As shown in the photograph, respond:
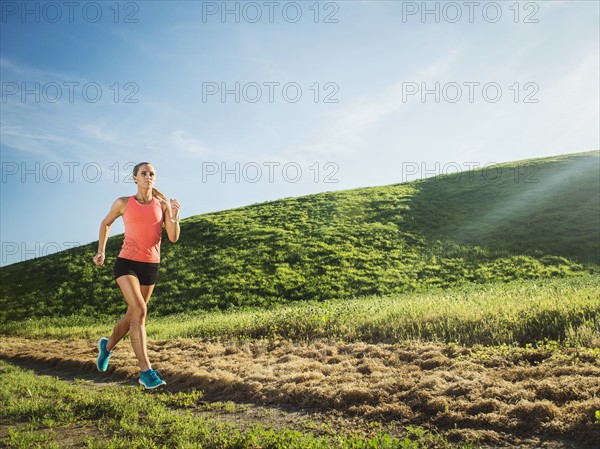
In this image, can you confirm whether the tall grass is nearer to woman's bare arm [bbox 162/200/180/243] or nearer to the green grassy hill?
woman's bare arm [bbox 162/200/180/243]

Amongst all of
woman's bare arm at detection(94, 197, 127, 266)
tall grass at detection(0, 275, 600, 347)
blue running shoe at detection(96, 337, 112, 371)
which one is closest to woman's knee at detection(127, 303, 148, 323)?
woman's bare arm at detection(94, 197, 127, 266)

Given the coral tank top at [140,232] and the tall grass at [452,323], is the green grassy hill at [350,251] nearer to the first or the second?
the tall grass at [452,323]

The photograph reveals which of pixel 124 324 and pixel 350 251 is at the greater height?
pixel 350 251

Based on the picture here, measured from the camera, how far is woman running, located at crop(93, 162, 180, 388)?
679cm

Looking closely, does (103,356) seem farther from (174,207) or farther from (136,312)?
(174,207)

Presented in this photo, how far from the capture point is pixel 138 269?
6.98m

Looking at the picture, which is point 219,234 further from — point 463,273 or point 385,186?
point 385,186

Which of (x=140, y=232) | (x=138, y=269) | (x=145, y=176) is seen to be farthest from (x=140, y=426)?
(x=145, y=176)

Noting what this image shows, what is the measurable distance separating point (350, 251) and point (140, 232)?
101ft

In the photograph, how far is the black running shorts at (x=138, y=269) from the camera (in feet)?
22.4

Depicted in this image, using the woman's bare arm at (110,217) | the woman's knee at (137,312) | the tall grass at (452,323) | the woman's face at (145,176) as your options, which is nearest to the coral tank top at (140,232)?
the woman's bare arm at (110,217)

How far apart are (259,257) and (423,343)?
2715 cm

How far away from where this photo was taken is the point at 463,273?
31312 millimetres

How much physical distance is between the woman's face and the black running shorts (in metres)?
1.25
